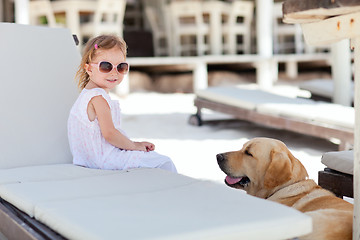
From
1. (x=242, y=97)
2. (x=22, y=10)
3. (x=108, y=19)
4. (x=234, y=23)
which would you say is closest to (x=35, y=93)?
(x=242, y=97)

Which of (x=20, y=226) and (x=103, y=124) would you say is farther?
(x=103, y=124)

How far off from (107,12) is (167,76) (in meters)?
2.00

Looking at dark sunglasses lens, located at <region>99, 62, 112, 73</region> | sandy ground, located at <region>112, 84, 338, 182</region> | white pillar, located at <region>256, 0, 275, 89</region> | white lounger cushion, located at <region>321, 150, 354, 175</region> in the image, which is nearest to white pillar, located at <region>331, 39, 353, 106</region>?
sandy ground, located at <region>112, 84, 338, 182</region>

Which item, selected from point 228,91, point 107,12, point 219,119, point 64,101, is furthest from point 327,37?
point 107,12

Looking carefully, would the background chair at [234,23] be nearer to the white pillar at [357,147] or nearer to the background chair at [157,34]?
the background chair at [157,34]

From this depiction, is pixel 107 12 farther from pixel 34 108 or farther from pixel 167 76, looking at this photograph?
pixel 34 108

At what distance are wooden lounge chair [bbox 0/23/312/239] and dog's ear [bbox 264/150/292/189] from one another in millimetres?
393

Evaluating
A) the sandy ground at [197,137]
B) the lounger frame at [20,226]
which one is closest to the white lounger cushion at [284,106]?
the sandy ground at [197,137]

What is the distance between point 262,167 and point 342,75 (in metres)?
3.33

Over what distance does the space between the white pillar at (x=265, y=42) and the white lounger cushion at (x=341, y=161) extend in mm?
6530

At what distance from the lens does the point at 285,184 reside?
2023 mm

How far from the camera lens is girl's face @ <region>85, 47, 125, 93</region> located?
2.35m

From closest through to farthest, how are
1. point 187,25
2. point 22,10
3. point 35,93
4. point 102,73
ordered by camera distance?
point 102,73 < point 35,93 < point 22,10 < point 187,25

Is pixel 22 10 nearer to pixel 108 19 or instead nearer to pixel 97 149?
pixel 108 19
